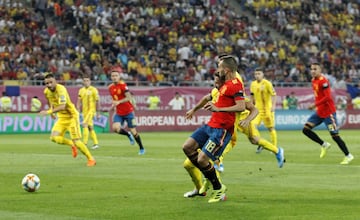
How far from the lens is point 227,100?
13.1m

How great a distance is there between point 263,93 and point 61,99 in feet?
27.2

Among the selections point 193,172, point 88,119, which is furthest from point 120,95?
point 193,172

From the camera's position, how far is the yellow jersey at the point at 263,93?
2641 cm

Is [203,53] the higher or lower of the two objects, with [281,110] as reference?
higher

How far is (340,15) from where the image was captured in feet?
193

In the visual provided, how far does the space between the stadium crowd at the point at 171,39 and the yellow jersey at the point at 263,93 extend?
1738cm

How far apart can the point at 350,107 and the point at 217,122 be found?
3959 centimetres

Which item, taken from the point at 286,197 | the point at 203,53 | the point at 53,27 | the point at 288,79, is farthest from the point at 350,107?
the point at 286,197

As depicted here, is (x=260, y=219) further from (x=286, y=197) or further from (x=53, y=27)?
(x=53, y=27)

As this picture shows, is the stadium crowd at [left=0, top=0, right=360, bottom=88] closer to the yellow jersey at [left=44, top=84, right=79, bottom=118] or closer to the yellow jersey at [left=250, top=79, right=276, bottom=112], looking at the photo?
the yellow jersey at [left=250, top=79, right=276, bottom=112]

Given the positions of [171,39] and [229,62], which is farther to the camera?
[171,39]

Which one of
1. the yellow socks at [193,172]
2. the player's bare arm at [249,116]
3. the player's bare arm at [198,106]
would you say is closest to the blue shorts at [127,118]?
the player's bare arm at [198,106]

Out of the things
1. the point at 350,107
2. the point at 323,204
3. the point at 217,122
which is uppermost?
the point at 217,122

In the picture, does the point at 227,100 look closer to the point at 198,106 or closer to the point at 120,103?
the point at 198,106
